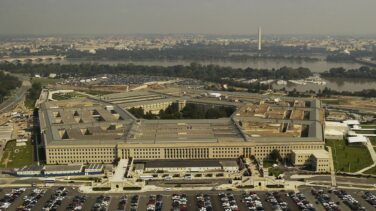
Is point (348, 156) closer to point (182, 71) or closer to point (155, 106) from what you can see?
point (155, 106)

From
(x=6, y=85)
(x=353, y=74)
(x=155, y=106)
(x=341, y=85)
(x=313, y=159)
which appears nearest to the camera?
(x=313, y=159)

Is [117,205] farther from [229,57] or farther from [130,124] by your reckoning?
[229,57]

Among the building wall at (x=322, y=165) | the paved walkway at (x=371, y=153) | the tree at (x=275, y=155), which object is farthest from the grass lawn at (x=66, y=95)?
the building wall at (x=322, y=165)

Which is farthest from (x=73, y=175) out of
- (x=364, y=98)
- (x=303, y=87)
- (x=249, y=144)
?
(x=303, y=87)

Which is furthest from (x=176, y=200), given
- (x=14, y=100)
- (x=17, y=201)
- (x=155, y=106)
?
(x=14, y=100)

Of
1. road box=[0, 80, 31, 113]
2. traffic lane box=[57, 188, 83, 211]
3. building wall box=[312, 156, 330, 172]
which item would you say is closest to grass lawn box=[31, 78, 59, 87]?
road box=[0, 80, 31, 113]

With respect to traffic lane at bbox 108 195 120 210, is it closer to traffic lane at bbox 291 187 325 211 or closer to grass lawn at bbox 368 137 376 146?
traffic lane at bbox 291 187 325 211

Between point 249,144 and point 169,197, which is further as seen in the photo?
point 249,144
